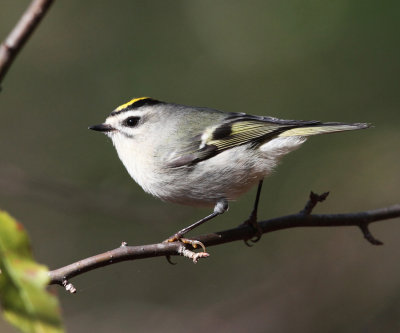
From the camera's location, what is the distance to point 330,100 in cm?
394

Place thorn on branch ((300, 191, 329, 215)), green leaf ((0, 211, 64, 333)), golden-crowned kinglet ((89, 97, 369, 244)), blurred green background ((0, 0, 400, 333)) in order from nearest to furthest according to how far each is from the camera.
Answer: green leaf ((0, 211, 64, 333)) < thorn on branch ((300, 191, 329, 215)) < golden-crowned kinglet ((89, 97, 369, 244)) < blurred green background ((0, 0, 400, 333))

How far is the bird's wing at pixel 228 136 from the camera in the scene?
2494 mm

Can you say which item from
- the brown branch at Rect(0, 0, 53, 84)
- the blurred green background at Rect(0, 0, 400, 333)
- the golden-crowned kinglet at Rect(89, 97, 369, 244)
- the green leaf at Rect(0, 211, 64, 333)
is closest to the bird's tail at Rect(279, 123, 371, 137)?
the golden-crowned kinglet at Rect(89, 97, 369, 244)

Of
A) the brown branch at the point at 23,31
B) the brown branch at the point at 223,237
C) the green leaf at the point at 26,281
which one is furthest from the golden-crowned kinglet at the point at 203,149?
the green leaf at the point at 26,281

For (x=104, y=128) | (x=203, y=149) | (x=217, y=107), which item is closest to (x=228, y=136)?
(x=203, y=149)

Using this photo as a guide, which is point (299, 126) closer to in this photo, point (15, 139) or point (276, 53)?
point (276, 53)

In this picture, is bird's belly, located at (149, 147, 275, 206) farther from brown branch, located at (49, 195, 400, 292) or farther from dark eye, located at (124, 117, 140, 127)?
dark eye, located at (124, 117, 140, 127)

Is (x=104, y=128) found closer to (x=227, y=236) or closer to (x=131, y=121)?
(x=131, y=121)

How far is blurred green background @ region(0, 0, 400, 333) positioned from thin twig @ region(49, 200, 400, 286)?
79 centimetres

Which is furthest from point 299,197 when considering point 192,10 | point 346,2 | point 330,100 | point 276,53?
point 192,10

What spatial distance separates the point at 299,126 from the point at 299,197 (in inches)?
56.9

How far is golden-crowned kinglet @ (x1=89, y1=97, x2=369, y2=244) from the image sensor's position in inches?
95.2

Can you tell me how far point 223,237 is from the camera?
195cm

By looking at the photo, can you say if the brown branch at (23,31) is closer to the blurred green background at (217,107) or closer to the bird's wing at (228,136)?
the bird's wing at (228,136)
